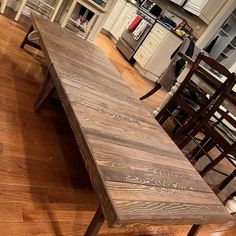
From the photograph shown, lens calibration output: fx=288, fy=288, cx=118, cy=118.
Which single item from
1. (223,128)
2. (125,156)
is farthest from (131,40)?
(125,156)

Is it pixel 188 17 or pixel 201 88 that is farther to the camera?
pixel 188 17

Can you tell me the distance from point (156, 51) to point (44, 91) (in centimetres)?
307

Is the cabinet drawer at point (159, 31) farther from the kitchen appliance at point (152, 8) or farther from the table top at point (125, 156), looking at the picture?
the table top at point (125, 156)

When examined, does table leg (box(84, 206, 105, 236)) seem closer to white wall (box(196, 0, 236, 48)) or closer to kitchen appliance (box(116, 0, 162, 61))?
kitchen appliance (box(116, 0, 162, 61))

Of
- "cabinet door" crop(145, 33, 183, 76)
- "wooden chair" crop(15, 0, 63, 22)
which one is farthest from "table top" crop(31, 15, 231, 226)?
"cabinet door" crop(145, 33, 183, 76)

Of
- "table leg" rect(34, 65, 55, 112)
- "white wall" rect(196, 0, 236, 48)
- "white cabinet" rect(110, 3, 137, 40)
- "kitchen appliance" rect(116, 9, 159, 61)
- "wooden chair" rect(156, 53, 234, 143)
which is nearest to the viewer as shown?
"table leg" rect(34, 65, 55, 112)

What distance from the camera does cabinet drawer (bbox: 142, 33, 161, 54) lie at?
4712 millimetres

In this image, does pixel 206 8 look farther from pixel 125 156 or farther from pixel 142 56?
pixel 125 156

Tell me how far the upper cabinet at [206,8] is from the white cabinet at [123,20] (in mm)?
1071

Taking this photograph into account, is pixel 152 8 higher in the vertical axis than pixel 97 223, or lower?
higher

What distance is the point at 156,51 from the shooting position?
4707 millimetres

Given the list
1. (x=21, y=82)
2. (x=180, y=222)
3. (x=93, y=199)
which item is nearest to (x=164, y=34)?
(x=21, y=82)

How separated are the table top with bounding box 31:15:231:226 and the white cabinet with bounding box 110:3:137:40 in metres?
3.64

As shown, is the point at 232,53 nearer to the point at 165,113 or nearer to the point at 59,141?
the point at 165,113
